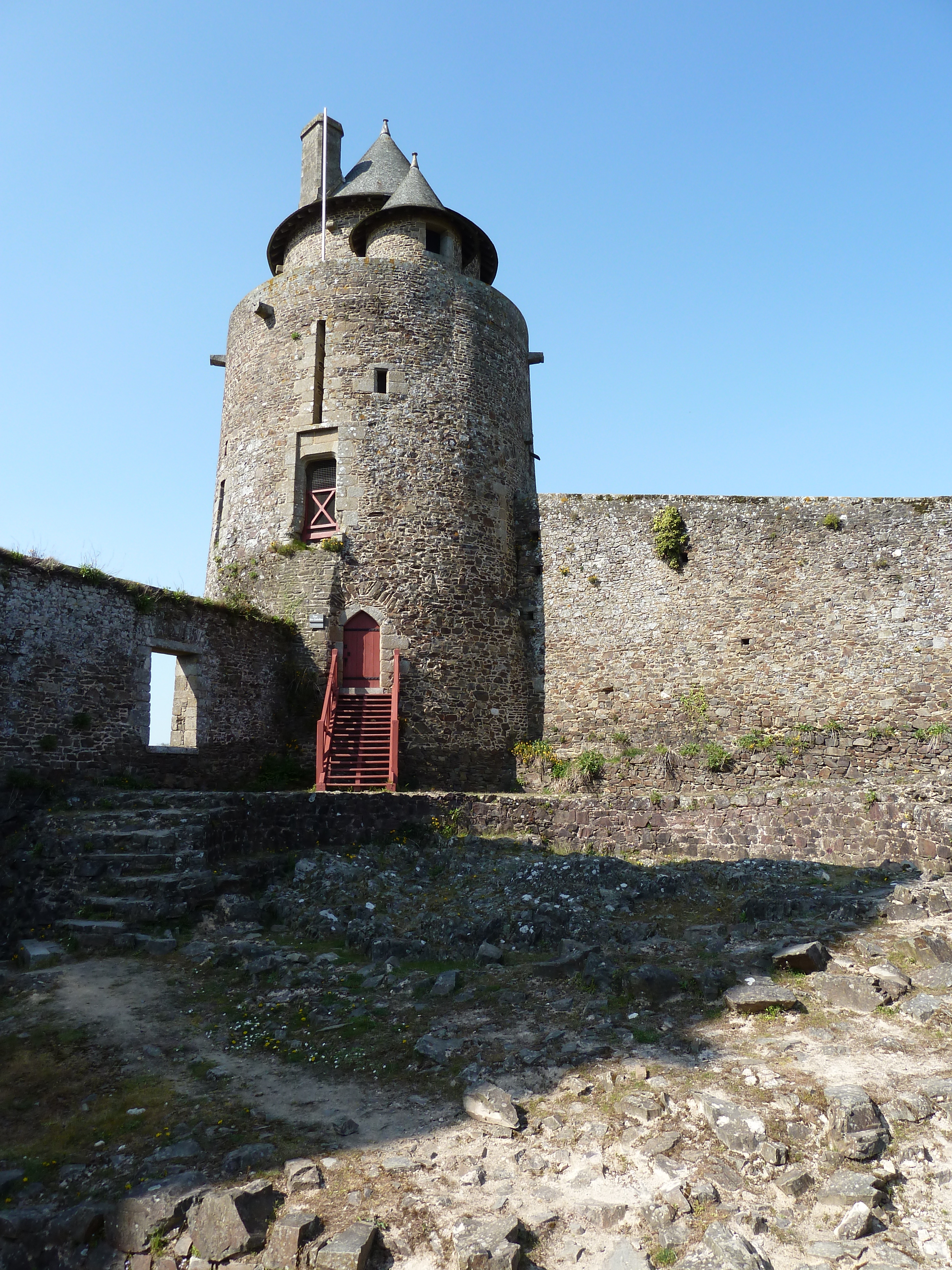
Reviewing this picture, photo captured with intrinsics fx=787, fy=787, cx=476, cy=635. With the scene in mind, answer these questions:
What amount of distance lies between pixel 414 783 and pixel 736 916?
25.0 feet

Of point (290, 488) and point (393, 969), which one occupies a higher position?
point (290, 488)

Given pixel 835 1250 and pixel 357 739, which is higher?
pixel 357 739

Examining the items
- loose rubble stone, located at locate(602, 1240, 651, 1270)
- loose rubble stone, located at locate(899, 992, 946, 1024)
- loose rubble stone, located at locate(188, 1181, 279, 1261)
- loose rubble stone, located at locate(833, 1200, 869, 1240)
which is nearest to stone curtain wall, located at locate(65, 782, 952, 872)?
loose rubble stone, located at locate(899, 992, 946, 1024)

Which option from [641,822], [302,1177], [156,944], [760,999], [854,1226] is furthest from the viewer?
[641,822]

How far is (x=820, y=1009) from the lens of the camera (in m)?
6.25

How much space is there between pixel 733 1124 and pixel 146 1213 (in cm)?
327

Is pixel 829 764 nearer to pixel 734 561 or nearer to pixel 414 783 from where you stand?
pixel 734 561

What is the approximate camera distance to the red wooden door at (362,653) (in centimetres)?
1575

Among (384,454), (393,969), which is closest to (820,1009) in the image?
(393,969)

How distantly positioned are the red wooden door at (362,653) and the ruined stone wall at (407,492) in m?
0.23

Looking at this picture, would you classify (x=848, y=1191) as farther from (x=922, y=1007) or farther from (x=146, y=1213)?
(x=146, y=1213)

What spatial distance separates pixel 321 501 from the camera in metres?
16.7

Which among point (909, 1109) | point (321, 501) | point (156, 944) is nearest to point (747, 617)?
point (321, 501)

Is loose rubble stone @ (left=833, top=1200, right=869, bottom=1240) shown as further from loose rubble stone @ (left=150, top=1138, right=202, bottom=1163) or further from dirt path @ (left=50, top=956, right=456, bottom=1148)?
loose rubble stone @ (left=150, top=1138, right=202, bottom=1163)
